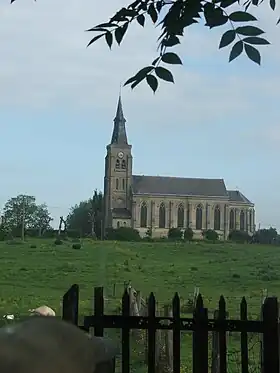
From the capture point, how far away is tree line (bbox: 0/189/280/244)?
27.5 m

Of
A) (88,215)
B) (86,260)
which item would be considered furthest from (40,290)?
(88,215)

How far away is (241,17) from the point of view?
7.13 ft

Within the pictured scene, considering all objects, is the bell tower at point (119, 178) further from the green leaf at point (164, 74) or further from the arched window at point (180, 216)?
the green leaf at point (164, 74)

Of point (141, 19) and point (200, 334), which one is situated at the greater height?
point (141, 19)

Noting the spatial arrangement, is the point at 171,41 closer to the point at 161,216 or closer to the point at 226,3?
the point at 226,3

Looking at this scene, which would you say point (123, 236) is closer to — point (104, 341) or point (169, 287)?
point (169, 287)

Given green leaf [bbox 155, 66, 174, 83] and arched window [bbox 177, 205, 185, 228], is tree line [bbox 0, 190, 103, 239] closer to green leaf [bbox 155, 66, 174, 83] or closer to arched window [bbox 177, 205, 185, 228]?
arched window [bbox 177, 205, 185, 228]

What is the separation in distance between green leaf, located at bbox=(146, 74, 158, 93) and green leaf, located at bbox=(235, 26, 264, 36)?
32cm

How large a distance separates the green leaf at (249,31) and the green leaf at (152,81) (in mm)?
325

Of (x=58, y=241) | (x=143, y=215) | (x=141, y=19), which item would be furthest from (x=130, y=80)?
(x=143, y=215)

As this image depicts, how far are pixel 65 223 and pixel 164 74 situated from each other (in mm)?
25720

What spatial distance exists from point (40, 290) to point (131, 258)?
7148 millimetres

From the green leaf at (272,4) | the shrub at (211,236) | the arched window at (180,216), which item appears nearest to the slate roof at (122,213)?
the arched window at (180,216)

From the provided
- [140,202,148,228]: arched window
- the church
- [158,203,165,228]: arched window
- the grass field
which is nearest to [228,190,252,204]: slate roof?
the church
